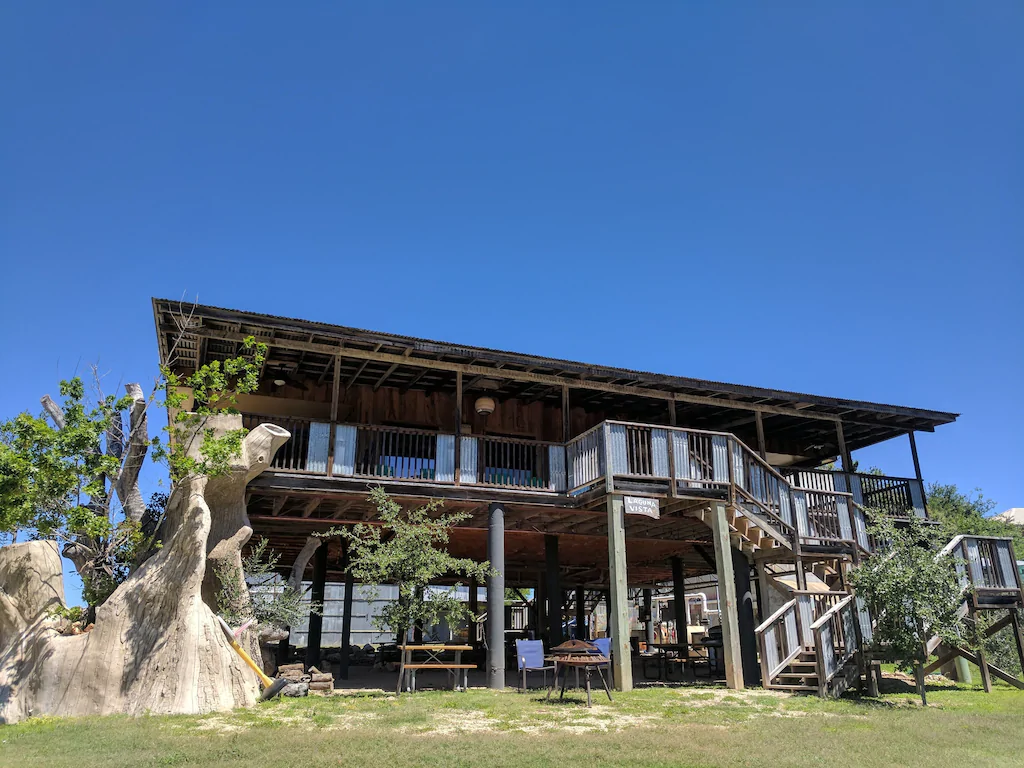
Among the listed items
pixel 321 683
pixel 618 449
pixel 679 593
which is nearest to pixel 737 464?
pixel 618 449

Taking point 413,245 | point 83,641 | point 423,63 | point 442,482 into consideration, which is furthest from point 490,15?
point 83,641

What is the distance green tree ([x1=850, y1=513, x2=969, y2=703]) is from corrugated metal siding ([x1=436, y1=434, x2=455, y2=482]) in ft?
24.3

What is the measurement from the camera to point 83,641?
963 centimetres

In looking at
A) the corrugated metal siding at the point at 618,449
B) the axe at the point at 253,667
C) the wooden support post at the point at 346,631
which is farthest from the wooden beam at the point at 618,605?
the wooden support post at the point at 346,631

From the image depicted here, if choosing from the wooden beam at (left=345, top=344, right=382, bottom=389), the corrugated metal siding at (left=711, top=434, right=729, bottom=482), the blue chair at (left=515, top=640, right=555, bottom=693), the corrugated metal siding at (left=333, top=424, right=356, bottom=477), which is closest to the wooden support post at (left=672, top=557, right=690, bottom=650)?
the corrugated metal siding at (left=711, top=434, right=729, bottom=482)

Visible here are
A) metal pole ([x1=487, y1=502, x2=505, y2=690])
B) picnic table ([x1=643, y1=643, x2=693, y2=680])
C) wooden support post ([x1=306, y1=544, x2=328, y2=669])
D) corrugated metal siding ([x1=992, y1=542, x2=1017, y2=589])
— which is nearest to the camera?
metal pole ([x1=487, y1=502, x2=505, y2=690])

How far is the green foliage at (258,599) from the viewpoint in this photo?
11.5 m

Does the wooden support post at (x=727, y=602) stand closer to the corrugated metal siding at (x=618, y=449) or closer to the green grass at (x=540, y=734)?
the green grass at (x=540, y=734)

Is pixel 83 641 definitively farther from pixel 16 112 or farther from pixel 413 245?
pixel 413 245

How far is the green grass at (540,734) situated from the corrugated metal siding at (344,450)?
159 inches

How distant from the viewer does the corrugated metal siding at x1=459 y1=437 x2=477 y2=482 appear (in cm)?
1384

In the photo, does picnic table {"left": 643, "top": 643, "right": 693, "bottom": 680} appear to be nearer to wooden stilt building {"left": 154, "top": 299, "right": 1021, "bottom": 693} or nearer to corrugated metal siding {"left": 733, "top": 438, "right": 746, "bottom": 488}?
wooden stilt building {"left": 154, "top": 299, "right": 1021, "bottom": 693}

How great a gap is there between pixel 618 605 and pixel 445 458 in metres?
4.34

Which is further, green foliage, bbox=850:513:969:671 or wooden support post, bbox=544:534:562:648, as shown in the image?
wooden support post, bbox=544:534:562:648
